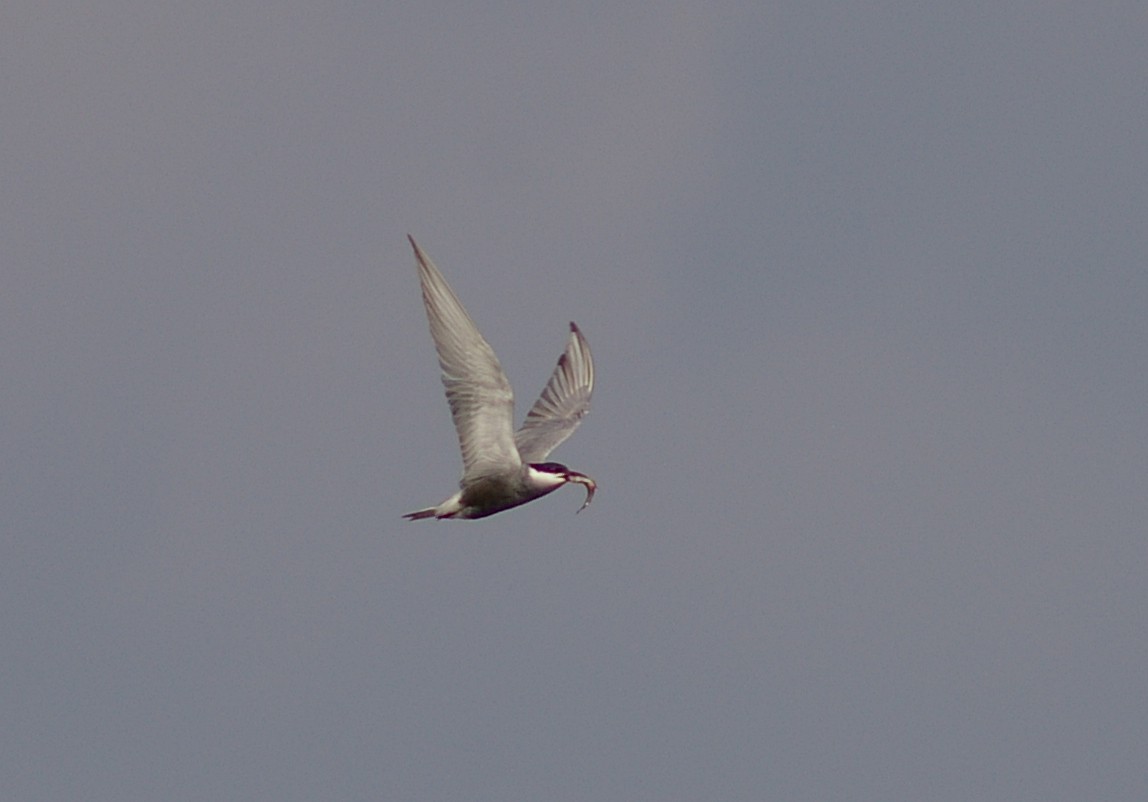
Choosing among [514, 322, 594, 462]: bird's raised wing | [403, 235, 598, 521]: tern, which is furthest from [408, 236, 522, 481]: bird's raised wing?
[514, 322, 594, 462]: bird's raised wing

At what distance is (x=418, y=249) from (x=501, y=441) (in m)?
3.17

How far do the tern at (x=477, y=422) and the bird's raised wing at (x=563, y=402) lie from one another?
110 inches

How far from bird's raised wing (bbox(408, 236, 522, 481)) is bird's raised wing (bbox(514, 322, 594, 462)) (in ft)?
12.6

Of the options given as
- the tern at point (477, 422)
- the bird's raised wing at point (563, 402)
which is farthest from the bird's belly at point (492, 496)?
the bird's raised wing at point (563, 402)

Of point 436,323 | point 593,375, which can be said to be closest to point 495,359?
point 436,323

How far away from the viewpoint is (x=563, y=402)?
1515 inches

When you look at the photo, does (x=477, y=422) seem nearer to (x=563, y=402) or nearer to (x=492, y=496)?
(x=492, y=496)

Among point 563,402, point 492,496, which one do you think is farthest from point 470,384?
point 563,402

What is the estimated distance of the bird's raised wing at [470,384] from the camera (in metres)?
32.9

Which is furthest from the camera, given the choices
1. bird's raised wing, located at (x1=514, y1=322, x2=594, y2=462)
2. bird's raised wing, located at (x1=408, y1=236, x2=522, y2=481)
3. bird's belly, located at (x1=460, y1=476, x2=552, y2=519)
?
bird's raised wing, located at (x1=514, y1=322, x2=594, y2=462)

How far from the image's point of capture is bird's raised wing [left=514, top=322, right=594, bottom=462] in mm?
37688

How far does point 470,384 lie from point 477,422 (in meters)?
0.59

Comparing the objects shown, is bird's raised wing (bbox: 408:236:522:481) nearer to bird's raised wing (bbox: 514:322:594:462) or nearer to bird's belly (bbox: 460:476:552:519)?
bird's belly (bbox: 460:476:552:519)

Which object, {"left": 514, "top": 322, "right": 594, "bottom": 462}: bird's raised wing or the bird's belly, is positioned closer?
the bird's belly
